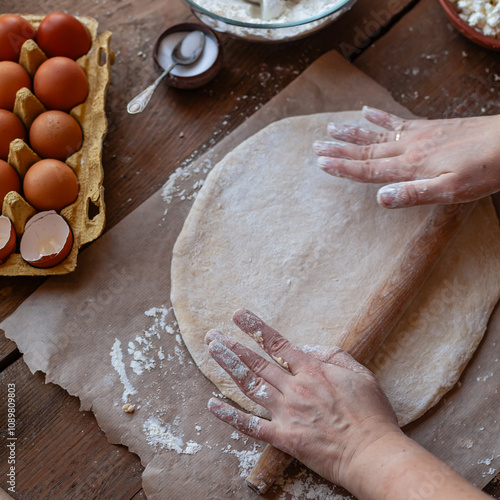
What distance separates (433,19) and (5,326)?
1.74m

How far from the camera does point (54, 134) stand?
149 centimetres

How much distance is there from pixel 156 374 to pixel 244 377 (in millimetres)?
306

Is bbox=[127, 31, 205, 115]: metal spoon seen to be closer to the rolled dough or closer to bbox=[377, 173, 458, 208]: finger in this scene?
the rolled dough

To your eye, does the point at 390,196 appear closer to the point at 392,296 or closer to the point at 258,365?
the point at 392,296

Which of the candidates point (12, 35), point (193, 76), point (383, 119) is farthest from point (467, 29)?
point (12, 35)

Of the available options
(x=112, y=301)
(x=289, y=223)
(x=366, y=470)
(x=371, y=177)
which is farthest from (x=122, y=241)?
(x=366, y=470)

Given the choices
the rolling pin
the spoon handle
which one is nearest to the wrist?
the rolling pin

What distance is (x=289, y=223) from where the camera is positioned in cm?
157

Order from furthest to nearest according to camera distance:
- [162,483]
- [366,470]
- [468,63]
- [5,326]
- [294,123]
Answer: [468,63] → [294,123] → [5,326] → [162,483] → [366,470]

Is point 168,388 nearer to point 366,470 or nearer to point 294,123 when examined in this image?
point 366,470

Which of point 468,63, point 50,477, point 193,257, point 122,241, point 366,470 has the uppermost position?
point 468,63

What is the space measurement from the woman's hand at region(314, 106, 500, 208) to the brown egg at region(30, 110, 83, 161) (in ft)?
2.42

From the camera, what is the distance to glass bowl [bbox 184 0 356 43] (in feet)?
5.08

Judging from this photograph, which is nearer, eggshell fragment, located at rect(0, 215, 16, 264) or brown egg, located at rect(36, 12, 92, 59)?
eggshell fragment, located at rect(0, 215, 16, 264)
